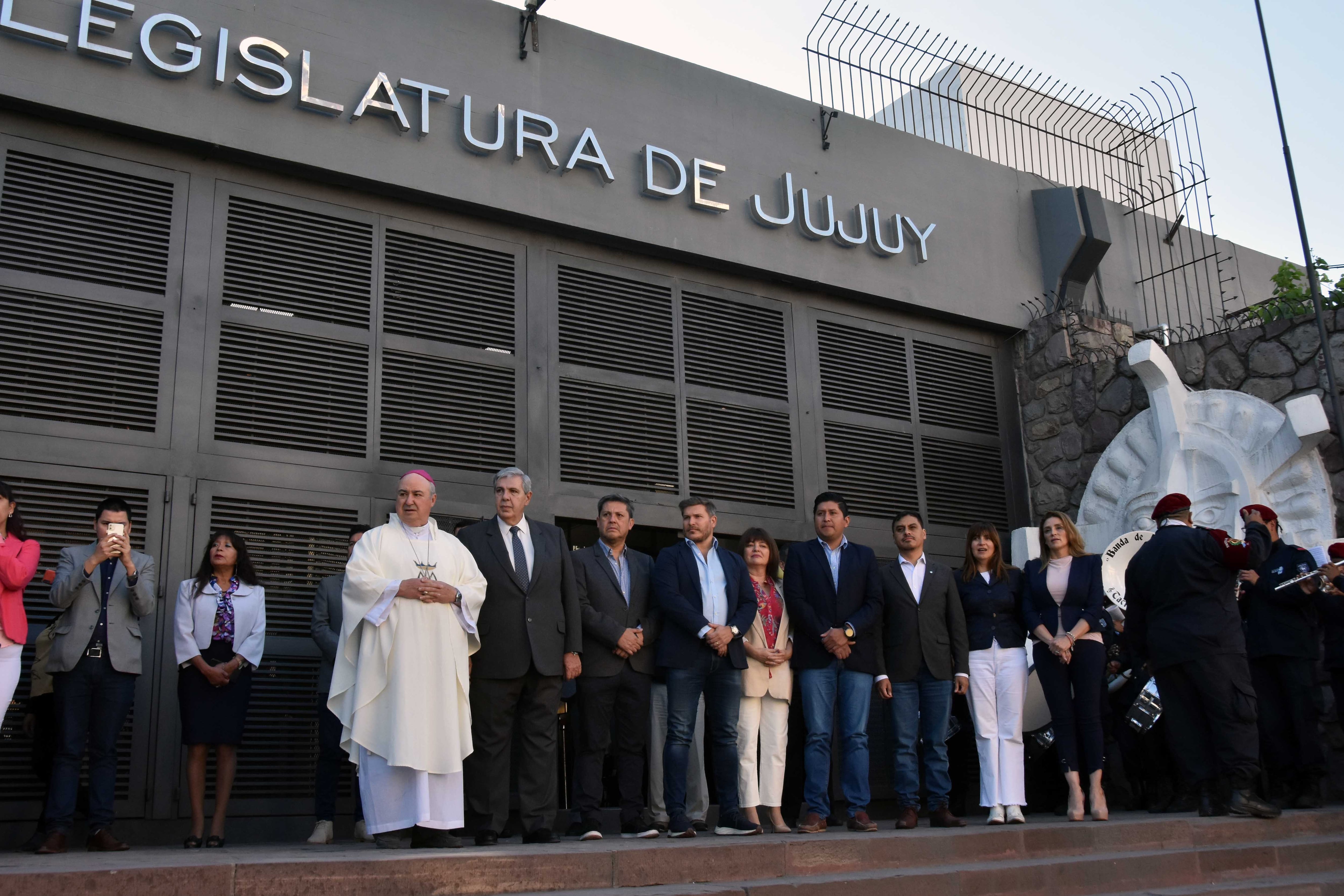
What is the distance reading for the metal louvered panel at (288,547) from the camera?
23.1 feet

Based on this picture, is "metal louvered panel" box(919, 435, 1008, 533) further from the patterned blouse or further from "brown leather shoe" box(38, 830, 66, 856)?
"brown leather shoe" box(38, 830, 66, 856)

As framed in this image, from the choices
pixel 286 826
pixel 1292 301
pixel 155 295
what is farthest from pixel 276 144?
pixel 1292 301

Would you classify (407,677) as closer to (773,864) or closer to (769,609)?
(773,864)

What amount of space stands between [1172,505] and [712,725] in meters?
2.83

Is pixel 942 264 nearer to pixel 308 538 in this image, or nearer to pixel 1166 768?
pixel 1166 768

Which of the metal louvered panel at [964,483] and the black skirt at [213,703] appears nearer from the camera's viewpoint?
the black skirt at [213,703]

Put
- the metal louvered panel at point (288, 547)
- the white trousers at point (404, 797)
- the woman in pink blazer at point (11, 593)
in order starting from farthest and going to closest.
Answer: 1. the metal louvered panel at point (288, 547)
2. the woman in pink blazer at point (11, 593)
3. the white trousers at point (404, 797)

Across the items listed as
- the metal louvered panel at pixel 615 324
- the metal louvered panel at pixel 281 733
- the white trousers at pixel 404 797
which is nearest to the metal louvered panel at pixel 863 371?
the metal louvered panel at pixel 615 324

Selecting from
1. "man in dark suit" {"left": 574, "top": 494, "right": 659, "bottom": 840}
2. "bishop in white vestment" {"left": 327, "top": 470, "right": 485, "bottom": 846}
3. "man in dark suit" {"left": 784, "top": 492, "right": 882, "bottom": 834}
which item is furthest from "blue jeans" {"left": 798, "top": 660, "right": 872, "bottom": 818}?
"bishop in white vestment" {"left": 327, "top": 470, "right": 485, "bottom": 846}

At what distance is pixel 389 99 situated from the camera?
791cm

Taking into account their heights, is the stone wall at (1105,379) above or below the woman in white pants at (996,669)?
above

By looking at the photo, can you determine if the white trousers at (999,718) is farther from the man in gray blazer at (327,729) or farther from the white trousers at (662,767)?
the man in gray blazer at (327,729)

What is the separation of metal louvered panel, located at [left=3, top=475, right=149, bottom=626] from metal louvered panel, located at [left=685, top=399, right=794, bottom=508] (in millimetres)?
3847

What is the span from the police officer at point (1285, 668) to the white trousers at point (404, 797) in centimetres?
448
